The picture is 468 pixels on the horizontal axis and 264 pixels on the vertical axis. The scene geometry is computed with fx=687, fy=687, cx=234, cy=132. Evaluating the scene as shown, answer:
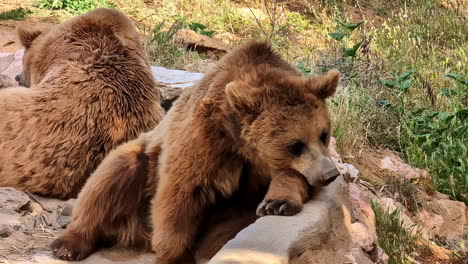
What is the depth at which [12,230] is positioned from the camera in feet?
16.5

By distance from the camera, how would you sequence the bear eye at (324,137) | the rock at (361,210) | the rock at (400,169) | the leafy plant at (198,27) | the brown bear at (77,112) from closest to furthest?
1. the bear eye at (324,137)
2. the rock at (361,210)
3. the brown bear at (77,112)
4. the rock at (400,169)
5. the leafy plant at (198,27)

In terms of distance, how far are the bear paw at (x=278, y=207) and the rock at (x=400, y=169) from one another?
13.6ft

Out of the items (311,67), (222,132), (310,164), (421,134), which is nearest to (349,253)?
(310,164)

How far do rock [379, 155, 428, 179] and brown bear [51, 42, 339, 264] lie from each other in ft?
12.2

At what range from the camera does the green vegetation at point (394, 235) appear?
605cm

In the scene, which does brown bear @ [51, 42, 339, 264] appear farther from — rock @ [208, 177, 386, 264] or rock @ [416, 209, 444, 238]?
rock @ [416, 209, 444, 238]

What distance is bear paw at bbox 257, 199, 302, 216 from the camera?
150 inches

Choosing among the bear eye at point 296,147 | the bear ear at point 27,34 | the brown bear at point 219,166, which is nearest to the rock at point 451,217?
the brown bear at point 219,166

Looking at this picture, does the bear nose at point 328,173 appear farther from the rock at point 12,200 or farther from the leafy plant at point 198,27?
the leafy plant at point 198,27

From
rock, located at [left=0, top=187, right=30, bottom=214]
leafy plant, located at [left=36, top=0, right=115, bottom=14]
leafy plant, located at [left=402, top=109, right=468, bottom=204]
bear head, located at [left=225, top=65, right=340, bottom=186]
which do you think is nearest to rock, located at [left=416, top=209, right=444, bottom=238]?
leafy plant, located at [left=402, top=109, right=468, bottom=204]

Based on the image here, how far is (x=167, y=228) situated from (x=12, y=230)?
58.3 inches

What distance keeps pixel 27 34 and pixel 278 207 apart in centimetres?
427

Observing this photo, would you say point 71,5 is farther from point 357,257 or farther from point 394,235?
point 357,257

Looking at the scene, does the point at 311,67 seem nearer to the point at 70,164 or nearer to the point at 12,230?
the point at 70,164
